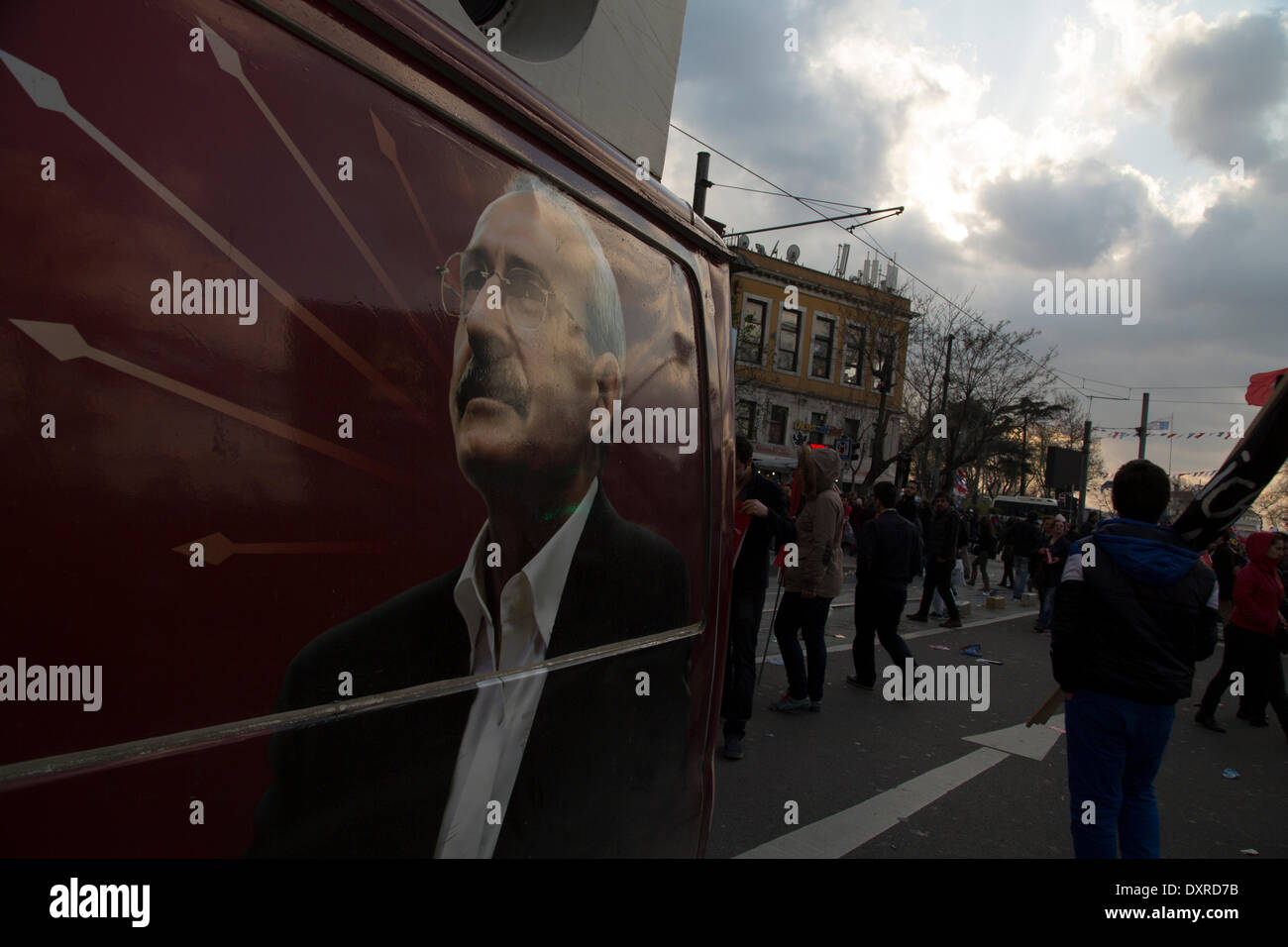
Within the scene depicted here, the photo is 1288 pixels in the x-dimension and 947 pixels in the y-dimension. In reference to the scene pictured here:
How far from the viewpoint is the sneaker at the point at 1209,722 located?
22.0ft

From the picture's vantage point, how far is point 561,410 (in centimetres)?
161

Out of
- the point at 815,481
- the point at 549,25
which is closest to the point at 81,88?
the point at 549,25

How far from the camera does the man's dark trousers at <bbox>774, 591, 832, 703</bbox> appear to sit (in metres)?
5.89

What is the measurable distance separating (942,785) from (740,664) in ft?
4.50

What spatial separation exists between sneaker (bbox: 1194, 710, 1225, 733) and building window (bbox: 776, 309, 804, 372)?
2551 cm

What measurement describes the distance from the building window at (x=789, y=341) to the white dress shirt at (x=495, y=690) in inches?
1210

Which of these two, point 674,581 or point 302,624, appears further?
point 674,581

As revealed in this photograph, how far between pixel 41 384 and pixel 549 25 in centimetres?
370

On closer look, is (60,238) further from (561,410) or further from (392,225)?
(561,410)

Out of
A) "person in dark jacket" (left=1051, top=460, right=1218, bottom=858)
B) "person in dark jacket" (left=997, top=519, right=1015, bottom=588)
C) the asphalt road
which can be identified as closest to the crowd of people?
"person in dark jacket" (left=1051, top=460, right=1218, bottom=858)

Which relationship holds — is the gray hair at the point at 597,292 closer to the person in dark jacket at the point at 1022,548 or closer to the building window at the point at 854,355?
the person in dark jacket at the point at 1022,548

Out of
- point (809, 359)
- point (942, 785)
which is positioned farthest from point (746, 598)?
point (809, 359)
